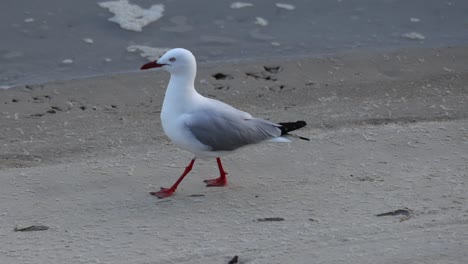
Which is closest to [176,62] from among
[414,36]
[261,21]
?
[261,21]

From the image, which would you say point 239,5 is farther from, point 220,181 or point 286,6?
point 220,181

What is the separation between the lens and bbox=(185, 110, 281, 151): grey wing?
16.3 ft

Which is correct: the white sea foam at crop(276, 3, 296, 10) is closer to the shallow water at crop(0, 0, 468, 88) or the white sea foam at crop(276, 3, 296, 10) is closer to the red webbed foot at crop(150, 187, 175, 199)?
the shallow water at crop(0, 0, 468, 88)

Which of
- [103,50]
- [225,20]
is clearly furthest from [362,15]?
[103,50]

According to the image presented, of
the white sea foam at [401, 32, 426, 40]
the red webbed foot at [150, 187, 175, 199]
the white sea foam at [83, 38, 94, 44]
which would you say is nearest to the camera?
the red webbed foot at [150, 187, 175, 199]

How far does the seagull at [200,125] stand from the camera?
16.3ft

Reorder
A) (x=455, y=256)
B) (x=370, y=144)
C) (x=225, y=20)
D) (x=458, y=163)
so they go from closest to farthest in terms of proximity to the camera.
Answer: (x=455, y=256) → (x=458, y=163) → (x=370, y=144) → (x=225, y=20)

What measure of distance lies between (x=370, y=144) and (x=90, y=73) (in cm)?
304

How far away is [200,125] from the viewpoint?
195 inches

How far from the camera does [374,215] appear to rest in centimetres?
450

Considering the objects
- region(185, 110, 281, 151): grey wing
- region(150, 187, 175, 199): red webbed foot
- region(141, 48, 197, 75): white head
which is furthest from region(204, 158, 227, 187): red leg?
region(141, 48, 197, 75): white head

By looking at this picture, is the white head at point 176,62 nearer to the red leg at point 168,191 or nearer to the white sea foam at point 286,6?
the red leg at point 168,191

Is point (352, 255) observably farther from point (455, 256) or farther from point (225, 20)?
point (225, 20)

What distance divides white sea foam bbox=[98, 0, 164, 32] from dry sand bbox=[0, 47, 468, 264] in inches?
54.8
